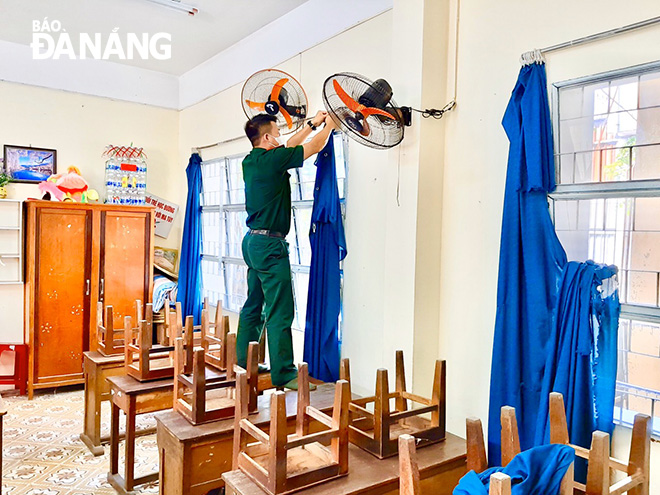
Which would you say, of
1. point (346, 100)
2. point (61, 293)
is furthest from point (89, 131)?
point (346, 100)

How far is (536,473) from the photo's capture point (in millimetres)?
1180

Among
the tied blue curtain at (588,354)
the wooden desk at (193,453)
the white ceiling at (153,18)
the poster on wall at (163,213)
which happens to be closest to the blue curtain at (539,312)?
the tied blue curtain at (588,354)

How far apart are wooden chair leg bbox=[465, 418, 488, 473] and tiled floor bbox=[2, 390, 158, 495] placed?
2.12m

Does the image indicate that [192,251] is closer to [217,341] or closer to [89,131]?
[89,131]

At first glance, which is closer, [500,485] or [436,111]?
[500,485]

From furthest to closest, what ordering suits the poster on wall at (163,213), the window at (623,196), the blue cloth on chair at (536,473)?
the poster on wall at (163,213), the window at (623,196), the blue cloth on chair at (536,473)

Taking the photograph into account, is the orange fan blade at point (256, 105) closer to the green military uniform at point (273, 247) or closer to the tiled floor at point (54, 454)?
the green military uniform at point (273, 247)

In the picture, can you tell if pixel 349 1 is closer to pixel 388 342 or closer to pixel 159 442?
pixel 388 342

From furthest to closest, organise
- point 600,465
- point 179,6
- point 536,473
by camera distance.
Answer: point 179,6, point 600,465, point 536,473

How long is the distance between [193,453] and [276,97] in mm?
2060

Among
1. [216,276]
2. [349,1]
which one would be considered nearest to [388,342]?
[349,1]

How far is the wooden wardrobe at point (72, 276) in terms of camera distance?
4406 mm

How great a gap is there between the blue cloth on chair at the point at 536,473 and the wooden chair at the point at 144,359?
1980mm

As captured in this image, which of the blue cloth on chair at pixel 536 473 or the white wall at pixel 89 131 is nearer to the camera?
the blue cloth on chair at pixel 536 473
